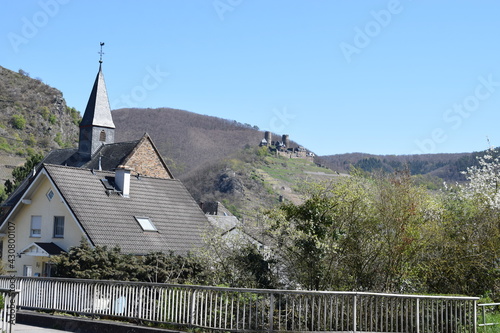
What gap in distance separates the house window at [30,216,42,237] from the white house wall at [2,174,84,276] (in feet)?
0.55

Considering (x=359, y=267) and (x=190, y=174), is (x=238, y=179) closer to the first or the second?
(x=190, y=174)

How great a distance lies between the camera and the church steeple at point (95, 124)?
50188 mm

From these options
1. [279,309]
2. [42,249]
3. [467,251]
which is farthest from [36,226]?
[279,309]

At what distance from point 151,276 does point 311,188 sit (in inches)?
259

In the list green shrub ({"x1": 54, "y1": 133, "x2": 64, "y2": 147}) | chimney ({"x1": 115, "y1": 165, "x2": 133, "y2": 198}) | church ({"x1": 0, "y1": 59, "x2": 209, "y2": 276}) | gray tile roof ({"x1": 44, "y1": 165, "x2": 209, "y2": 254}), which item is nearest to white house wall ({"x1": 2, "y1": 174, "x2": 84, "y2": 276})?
church ({"x1": 0, "y1": 59, "x2": 209, "y2": 276})

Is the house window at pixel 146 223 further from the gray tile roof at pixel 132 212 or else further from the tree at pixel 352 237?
the tree at pixel 352 237

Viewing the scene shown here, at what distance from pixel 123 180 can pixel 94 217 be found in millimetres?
3483

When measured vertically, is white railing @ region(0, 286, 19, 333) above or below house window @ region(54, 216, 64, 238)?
below

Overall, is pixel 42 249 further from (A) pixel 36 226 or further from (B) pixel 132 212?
(B) pixel 132 212

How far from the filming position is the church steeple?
50188mm

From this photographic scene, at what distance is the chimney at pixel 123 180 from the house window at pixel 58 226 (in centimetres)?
302

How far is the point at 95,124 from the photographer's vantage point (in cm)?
5019

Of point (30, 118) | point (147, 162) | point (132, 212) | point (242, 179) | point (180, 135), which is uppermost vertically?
point (180, 135)

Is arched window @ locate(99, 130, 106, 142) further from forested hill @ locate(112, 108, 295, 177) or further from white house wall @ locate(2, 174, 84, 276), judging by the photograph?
forested hill @ locate(112, 108, 295, 177)
